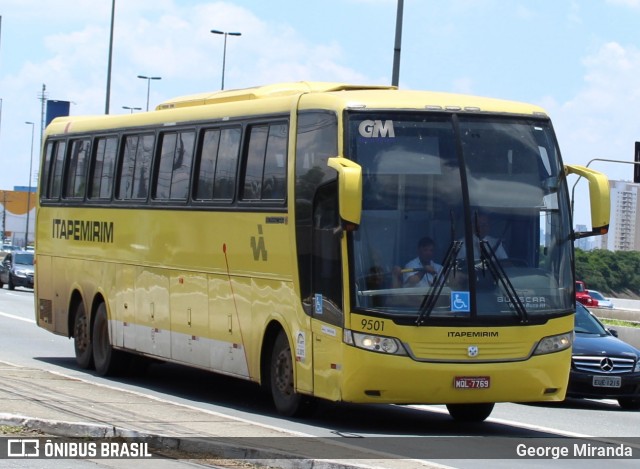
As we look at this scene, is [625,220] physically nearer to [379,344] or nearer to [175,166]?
[175,166]

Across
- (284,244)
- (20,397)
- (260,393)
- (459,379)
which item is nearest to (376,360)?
(459,379)

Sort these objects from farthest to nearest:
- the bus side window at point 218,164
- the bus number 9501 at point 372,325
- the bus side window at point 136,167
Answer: the bus side window at point 136,167 < the bus side window at point 218,164 < the bus number 9501 at point 372,325

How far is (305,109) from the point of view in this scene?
14.7m

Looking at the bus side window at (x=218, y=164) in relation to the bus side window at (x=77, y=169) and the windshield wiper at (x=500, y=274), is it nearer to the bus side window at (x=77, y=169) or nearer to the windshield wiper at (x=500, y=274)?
the windshield wiper at (x=500, y=274)

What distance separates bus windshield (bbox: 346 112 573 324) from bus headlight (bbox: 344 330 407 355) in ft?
0.92

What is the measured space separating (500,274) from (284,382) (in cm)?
278

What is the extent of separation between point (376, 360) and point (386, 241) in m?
1.17

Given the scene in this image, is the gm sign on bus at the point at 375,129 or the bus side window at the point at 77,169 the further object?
the bus side window at the point at 77,169

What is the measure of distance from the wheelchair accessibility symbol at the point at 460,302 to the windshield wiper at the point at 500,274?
15.5 inches

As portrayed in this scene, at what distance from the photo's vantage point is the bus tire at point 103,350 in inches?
785

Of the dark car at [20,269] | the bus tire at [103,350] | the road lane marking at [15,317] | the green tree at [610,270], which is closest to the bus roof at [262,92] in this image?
the bus tire at [103,350]

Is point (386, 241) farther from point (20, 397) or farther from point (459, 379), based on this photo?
point (20, 397)

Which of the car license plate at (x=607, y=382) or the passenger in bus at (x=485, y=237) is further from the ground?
the passenger in bus at (x=485, y=237)

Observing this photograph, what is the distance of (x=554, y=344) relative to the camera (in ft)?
45.5
